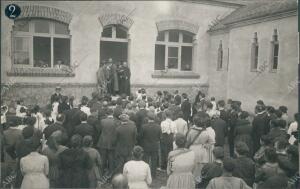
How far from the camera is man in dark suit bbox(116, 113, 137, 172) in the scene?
23.4ft

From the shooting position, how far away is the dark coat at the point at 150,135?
24.4 ft

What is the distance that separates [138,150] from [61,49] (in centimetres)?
1137

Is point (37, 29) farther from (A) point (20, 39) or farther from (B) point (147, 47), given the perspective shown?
(B) point (147, 47)

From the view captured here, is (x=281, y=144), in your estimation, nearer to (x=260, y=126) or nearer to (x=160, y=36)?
(x=260, y=126)

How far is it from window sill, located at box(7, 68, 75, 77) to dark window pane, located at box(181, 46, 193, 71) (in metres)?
6.25

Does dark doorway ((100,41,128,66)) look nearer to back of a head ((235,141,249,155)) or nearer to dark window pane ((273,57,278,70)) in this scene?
dark window pane ((273,57,278,70))

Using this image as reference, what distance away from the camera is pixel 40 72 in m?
14.3

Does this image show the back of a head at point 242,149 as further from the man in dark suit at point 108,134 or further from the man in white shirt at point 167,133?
the man in dark suit at point 108,134

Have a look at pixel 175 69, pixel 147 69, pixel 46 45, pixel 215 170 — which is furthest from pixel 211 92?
pixel 215 170

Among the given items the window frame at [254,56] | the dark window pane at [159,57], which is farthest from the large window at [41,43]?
the window frame at [254,56]

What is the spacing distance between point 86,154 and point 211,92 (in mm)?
13715

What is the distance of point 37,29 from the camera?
14.6 meters

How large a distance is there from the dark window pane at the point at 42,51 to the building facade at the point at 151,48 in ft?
0.14

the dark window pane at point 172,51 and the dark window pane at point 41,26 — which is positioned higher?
the dark window pane at point 41,26
